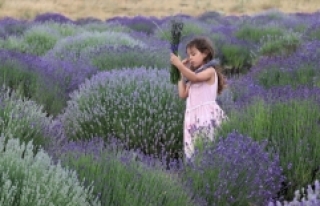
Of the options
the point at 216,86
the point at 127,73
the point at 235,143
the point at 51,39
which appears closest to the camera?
the point at 235,143

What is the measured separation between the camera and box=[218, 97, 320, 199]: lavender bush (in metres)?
3.49

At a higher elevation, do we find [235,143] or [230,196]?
[235,143]

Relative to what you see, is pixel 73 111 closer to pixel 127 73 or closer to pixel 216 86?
pixel 127 73

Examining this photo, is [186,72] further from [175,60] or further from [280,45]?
[280,45]

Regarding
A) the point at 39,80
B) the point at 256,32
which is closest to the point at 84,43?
the point at 39,80

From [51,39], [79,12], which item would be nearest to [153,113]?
[51,39]

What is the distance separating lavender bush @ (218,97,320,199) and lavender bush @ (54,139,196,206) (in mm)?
941

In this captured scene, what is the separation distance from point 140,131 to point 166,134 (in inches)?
11.0

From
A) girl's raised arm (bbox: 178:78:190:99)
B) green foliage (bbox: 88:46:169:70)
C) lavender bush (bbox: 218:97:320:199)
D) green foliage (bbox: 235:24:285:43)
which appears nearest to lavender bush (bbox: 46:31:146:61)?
green foliage (bbox: 88:46:169:70)

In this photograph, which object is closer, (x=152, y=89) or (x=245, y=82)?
(x=152, y=89)

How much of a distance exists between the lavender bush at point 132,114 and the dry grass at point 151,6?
1087 inches

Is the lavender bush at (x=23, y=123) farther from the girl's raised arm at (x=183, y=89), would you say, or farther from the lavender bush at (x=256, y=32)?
the lavender bush at (x=256, y=32)

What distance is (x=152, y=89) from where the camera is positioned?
16.0ft

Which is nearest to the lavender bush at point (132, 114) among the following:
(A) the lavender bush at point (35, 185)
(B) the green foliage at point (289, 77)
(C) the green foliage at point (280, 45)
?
(B) the green foliage at point (289, 77)
